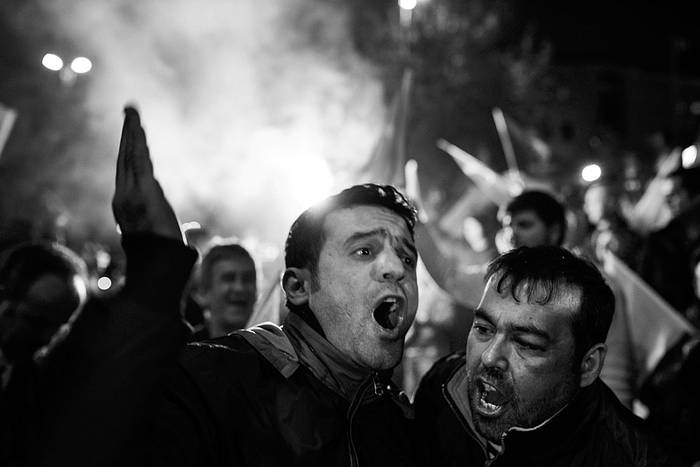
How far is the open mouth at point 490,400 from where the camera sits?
2.39 m

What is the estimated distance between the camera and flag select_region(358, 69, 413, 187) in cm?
594

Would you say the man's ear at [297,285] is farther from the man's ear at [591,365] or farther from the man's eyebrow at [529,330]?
the man's ear at [591,365]

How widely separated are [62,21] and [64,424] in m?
10.3

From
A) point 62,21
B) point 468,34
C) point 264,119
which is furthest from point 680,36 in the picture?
point 62,21

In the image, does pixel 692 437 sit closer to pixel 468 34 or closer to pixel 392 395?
pixel 392 395

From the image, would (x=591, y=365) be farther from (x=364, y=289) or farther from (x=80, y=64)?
(x=80, y=64)

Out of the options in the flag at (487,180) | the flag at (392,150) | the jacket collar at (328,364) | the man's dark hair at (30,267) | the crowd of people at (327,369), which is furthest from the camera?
the flag at (487,180)

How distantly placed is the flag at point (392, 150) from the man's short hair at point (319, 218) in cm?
326

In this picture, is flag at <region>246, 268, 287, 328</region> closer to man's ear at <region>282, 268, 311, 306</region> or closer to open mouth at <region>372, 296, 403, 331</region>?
man's ear at <region>282, 268, 311, 306</region>

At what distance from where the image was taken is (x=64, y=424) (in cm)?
116

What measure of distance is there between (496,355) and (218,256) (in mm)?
2828

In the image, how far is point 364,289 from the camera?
2352mm

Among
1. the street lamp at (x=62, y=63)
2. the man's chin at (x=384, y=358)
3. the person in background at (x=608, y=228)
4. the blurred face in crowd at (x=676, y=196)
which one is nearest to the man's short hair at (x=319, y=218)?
the man's chin at (x=384, y=358)

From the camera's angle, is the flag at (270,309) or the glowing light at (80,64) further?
the glowing light at (80,64)
